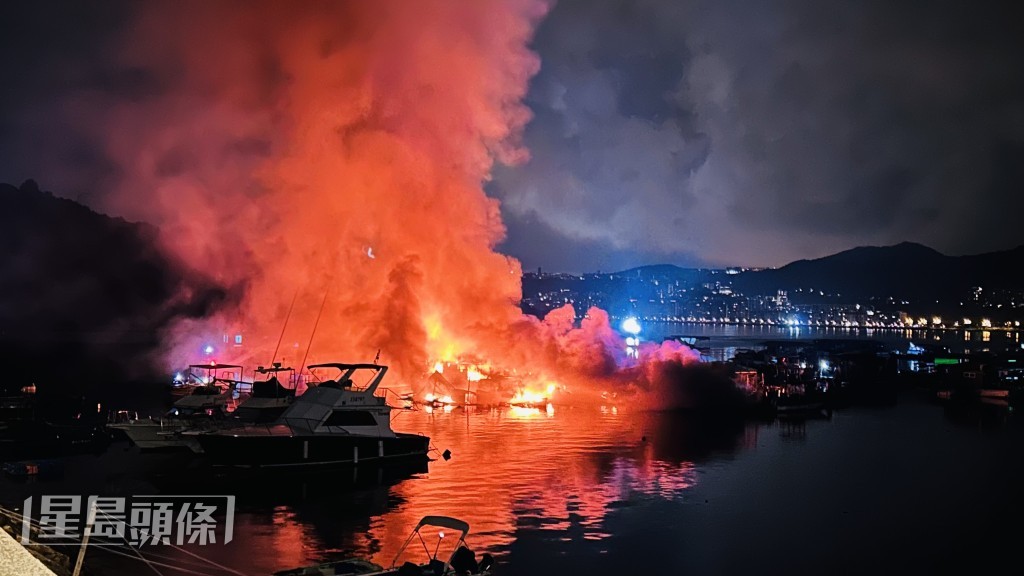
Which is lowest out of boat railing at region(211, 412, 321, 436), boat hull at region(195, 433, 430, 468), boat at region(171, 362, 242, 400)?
boat hull at region(195, 433, 430, 468)

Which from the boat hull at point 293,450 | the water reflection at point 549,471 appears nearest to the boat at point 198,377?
the water reflection at point 549,471

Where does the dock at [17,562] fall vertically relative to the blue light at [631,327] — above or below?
below

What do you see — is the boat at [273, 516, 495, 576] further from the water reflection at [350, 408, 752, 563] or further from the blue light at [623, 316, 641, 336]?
the blue light at [623, 316, 641, 336]

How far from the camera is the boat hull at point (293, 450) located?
42.0 meters

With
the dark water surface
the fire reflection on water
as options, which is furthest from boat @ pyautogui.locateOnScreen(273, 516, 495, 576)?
the fire reflection on water

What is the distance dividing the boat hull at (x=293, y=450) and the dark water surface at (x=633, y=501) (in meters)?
0.93

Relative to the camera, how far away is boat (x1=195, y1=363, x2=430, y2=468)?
42094 mm

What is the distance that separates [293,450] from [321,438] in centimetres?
144

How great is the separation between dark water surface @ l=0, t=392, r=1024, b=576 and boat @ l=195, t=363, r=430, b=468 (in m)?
1.11

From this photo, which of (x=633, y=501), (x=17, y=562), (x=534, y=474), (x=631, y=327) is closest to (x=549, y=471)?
(x=534, y=474)

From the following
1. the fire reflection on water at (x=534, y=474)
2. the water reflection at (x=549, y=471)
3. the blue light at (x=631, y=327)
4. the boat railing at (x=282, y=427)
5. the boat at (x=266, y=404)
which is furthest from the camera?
the blue light at (x=631, y=327)

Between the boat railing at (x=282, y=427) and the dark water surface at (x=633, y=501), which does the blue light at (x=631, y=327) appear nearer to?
the dark water surface at (x=633, y=501)

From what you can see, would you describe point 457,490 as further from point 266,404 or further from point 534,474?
point 266,404

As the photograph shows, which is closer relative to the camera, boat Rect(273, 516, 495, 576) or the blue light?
boat Rect(273, 516, 495, 576)
